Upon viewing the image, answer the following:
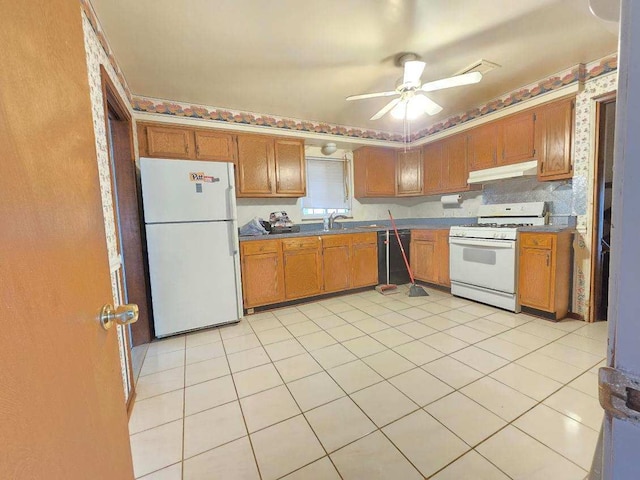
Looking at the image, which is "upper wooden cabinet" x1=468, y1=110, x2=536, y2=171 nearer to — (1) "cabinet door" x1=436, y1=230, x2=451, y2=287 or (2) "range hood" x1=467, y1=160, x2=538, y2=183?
(2) "range hood" x1=467, y1=160, x2=538, y2=183

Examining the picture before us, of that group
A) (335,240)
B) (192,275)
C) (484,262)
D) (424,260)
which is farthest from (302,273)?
(484,262)

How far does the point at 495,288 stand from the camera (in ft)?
9.62

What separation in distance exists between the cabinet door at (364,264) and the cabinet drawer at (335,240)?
131 millimetres

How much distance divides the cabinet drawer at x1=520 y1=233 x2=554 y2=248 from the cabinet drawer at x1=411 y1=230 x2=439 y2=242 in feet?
3.33

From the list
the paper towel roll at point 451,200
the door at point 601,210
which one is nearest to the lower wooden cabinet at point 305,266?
the paper towel roll at point 451,200

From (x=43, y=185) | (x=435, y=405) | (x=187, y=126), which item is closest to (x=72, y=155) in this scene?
(x=43, y=185)

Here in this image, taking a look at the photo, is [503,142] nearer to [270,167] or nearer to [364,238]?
[364,238]

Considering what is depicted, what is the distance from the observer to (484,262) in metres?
3.02

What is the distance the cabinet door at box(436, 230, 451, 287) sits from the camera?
3.52 metres

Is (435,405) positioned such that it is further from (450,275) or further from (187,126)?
(187,126)

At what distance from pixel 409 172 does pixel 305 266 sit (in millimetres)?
2256

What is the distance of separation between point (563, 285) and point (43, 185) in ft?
11.6

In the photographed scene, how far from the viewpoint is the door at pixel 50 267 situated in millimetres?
360

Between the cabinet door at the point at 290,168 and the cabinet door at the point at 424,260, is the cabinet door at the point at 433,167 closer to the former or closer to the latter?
the cabinet door at the point at 424,260
